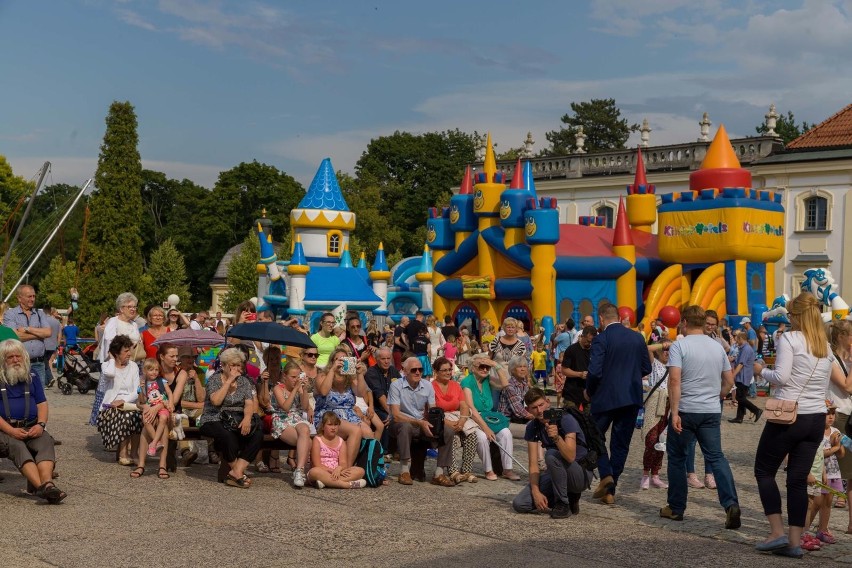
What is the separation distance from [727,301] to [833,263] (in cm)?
1320

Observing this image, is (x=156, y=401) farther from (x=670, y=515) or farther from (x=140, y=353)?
(x=670, y=515)

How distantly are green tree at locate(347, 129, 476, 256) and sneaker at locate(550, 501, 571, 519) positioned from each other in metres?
57.1

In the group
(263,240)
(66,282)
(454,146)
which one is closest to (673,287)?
(263,240)

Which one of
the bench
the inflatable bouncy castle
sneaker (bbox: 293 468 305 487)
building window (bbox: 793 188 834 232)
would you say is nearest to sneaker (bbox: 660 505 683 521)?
sneaker (bbox: 293 468 305 487)

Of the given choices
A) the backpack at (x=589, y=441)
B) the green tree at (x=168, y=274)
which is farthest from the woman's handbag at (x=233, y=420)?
the green tree at (x=168, y=274)

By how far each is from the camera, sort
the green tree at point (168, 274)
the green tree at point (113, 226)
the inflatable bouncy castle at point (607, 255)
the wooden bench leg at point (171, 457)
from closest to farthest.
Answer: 1. the wooden bench leg at point (171, 457)
2. the inflatable bouncy castle at point (607, 255)
3. the green tree at point (113, 226)
4. the green tree at point (168, 274)

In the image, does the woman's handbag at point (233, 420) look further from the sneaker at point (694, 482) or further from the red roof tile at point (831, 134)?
the red roof tile at point (831, 134)

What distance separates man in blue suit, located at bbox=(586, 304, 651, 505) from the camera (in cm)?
1072

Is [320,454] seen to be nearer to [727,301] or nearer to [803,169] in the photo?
[727,301]

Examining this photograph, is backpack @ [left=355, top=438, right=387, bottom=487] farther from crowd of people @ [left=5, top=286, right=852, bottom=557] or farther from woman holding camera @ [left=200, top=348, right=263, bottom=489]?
woman holding camera @ [left=200, top=348, right=263, bottom=489]

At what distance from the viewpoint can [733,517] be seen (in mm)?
9422

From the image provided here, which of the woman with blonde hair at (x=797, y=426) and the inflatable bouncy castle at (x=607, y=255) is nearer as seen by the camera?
the woman with blonde hair at (x=797, y=426)

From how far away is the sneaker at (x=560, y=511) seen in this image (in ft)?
32.4

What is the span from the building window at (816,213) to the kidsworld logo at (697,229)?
44.4 feet
